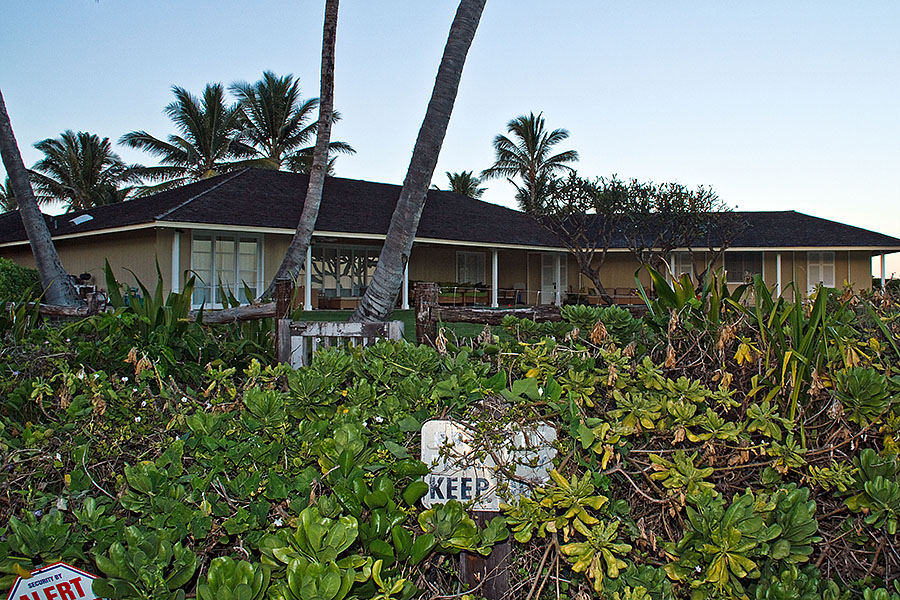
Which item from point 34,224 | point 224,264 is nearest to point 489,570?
point 34,224

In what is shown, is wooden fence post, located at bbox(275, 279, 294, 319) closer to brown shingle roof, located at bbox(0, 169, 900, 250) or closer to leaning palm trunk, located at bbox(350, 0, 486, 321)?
leaning palm trunk, located at bbox(350, 0, 486, 321)

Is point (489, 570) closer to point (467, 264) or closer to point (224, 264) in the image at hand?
point (224, 264)

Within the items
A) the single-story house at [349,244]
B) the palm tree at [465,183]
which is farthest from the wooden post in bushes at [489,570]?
the palm tree at [465,183]

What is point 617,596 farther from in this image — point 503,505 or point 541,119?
point 541,119

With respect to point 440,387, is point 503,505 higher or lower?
lower

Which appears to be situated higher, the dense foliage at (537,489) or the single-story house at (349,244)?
the single-story house at (349,244)

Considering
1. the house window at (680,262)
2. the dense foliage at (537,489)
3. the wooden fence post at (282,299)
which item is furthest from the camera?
the house window at (680,262)

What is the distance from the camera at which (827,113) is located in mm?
14742

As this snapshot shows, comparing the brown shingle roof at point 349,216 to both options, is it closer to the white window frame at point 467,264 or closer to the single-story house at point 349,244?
the single-story house at point 349,244

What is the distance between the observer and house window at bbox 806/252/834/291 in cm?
2800

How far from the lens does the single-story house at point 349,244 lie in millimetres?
19797

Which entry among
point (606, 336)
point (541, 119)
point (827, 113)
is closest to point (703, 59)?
point (827, 113)

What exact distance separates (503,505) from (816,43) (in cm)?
1325

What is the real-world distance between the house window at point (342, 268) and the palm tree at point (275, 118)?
11760 millimetres
